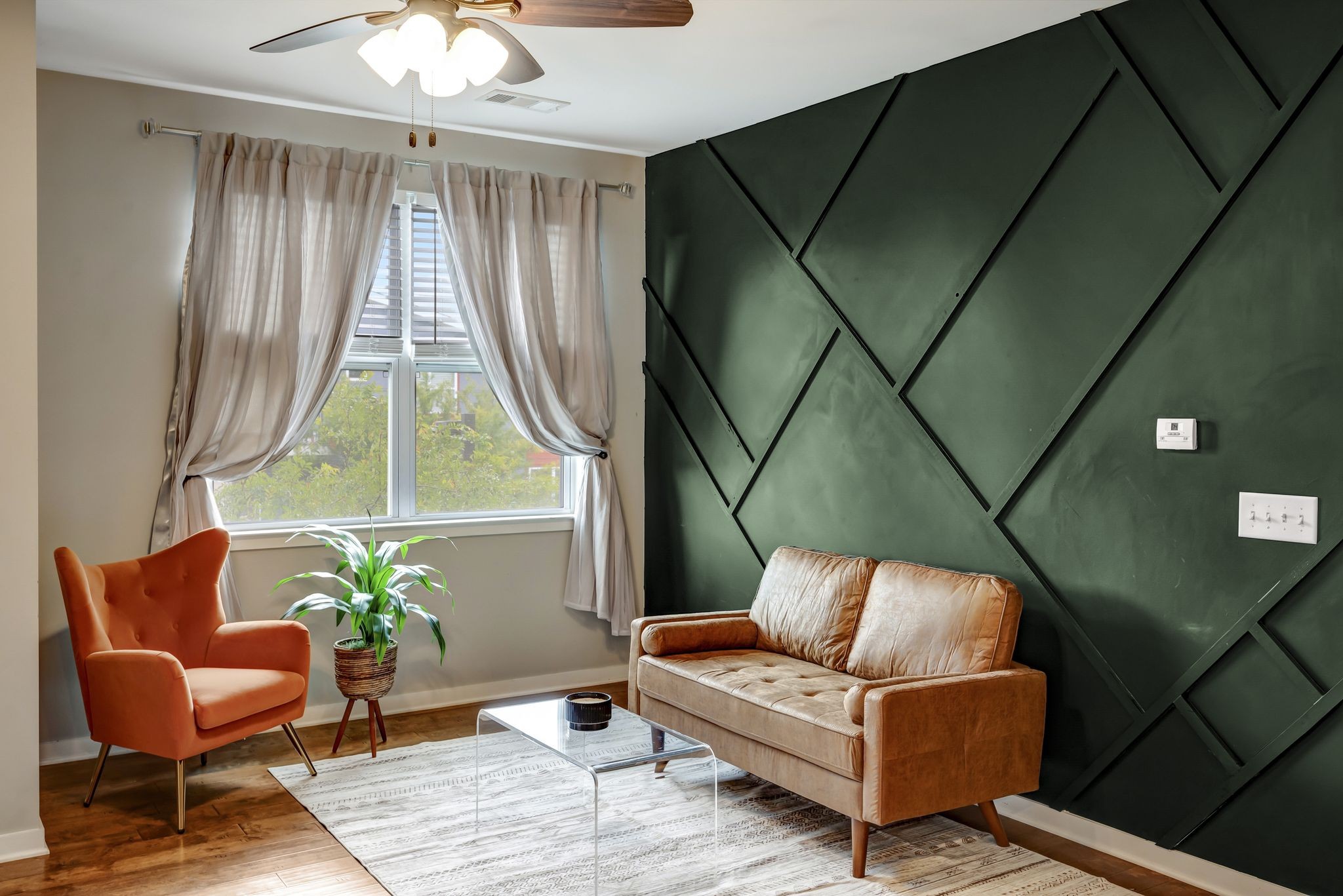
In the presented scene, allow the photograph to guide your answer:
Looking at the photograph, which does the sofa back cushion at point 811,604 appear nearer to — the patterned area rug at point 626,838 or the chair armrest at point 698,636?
the chair armrest at point 698,636

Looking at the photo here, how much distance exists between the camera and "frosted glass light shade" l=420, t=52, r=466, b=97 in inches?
99.9

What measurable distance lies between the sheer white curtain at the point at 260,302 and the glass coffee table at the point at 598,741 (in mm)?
1683

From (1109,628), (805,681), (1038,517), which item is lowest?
(805,681)

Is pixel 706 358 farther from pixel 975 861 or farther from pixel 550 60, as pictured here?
pixel 975 861

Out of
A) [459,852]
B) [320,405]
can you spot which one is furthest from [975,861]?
[320,405]

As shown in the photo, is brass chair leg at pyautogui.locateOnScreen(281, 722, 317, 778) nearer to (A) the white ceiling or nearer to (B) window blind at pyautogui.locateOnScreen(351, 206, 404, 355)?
(B) window blind at pyautogui.locateOnScreen(351, 206, 404, 355)

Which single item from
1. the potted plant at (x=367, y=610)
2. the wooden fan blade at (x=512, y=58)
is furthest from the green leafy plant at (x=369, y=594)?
the wooden fan blade at (x=512, y=58)

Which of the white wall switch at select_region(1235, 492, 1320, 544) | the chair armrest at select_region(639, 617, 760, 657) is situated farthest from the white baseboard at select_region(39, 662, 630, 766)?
the white wall switch at select_region(1235, 492, 1320, 544)

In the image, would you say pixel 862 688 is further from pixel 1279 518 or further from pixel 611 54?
pixel 611 54

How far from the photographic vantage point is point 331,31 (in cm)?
268

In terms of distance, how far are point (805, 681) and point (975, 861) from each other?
0.80 metres

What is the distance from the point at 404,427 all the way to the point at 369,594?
38.9 inches

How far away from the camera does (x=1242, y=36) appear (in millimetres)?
3006

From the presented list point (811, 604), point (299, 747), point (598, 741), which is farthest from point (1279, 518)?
point (299, 747)
